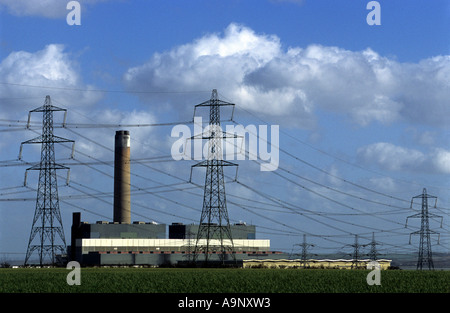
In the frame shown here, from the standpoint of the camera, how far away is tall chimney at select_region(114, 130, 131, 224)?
439ft

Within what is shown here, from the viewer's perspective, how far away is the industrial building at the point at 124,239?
13500 centimetres

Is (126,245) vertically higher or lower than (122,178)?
lower

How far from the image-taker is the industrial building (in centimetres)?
13500

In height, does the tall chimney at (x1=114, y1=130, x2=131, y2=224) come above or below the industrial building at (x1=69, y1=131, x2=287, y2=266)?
above

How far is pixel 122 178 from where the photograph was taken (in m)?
134

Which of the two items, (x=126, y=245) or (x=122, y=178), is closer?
(x=122, y=178)

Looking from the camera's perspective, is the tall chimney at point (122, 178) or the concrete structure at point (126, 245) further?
the concrete structure at point (126, 245)

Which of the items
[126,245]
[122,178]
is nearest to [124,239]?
[126,245]

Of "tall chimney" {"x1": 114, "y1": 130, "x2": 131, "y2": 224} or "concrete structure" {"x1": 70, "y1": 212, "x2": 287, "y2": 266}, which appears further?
"concrete structure" {"x1": 70, "y1": 212, "x2": 287, "y2": 266}

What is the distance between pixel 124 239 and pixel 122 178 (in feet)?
46.6

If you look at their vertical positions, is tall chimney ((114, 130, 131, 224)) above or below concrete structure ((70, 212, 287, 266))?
above

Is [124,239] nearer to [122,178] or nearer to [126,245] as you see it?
[126,245]

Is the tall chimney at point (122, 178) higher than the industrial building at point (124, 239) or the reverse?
higher
